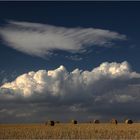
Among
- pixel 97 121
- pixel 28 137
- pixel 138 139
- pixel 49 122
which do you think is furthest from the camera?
pixel 97 121

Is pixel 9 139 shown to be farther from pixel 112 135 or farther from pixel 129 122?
pixel 129 122

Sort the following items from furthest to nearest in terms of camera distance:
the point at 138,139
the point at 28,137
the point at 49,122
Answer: the point at 49,122 → the point at 28,137 → the point at 138,139

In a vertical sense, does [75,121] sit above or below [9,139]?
above

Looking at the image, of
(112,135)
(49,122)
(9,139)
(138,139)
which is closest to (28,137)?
(9,139)

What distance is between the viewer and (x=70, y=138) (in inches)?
1081

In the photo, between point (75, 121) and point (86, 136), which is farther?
point (75, 121)

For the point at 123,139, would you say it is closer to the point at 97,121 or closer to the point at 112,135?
the point at 112,135

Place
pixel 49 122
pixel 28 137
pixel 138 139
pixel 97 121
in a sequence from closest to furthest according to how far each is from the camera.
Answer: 1. pixel 138 139
2. pixel 28 137
3. pixel 49 122
4. pixel 97 121

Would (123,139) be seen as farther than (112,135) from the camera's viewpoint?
No

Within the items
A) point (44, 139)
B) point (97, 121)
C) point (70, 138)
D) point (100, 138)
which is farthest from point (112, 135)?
point (97, 121)

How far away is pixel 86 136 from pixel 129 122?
106 ft

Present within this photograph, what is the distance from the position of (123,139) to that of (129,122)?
3452cm

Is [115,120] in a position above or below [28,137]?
above

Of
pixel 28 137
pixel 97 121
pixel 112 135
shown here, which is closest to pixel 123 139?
pixel 112 135
